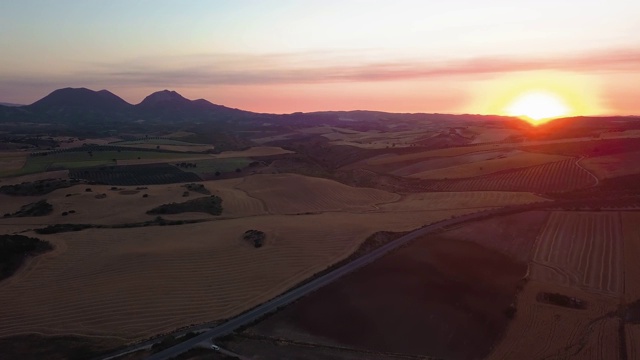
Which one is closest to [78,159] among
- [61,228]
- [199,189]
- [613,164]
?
[199,189]

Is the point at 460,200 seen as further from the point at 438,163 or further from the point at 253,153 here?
the point at 253,153

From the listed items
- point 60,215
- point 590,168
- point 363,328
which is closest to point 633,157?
point 590,168

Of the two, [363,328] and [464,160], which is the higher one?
[464,160]

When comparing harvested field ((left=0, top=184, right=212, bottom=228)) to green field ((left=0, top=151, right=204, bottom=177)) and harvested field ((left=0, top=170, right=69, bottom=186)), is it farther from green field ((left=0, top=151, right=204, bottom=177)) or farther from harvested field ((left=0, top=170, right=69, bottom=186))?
green field ((left=0, top=151, right=204, bottom=177))

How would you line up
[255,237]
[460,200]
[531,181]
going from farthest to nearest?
[531,181]
[460,200]
[255,237]

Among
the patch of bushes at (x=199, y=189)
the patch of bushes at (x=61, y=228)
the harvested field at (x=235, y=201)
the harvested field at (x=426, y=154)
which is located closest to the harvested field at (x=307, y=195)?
the harvested field at (x=235, y=201)

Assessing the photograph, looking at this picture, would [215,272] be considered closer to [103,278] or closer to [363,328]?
[103,278]

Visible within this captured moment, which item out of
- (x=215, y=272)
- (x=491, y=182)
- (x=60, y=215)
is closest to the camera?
(x=215, y=272)

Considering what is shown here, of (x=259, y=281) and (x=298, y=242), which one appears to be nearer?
(x=259, y=281)
